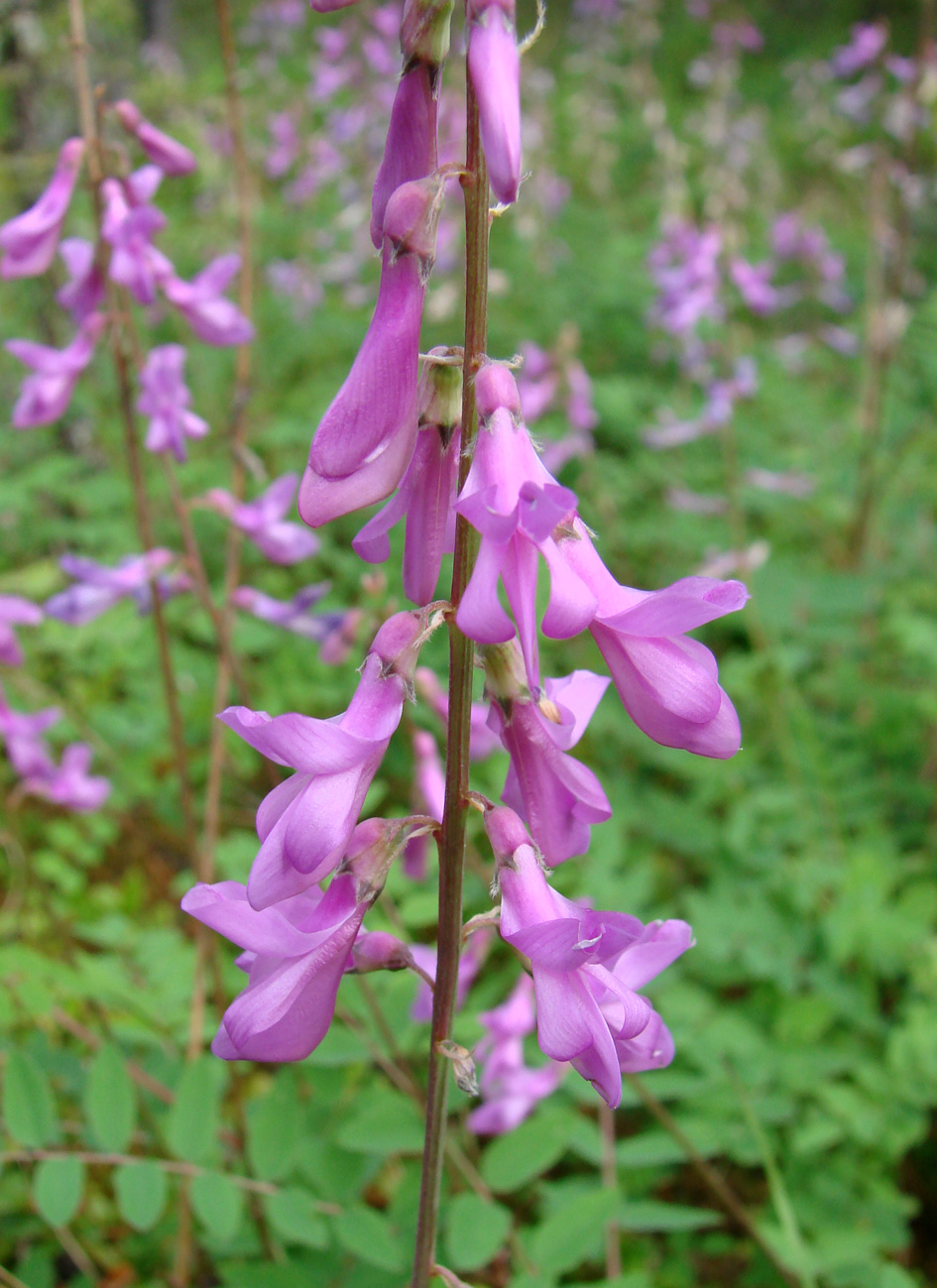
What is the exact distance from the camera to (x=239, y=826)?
3.22m

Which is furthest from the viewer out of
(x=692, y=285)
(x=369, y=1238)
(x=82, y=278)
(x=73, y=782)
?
(x=692, y=285)

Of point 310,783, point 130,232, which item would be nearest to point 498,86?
point 310,783

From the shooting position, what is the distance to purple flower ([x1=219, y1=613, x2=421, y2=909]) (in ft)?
2.54

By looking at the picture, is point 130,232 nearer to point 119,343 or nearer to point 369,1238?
point 119,343

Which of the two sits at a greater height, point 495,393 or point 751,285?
point 751,285

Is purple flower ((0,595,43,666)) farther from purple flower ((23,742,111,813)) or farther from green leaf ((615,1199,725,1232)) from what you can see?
green leaf ((615,1199,725,1232))

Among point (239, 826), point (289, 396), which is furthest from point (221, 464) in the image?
point (239, 826)

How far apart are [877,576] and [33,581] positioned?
8.22 ft

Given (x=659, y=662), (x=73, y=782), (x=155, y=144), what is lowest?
(x=73, y=782)

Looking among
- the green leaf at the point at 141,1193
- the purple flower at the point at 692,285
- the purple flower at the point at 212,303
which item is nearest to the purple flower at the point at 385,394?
the green leaf at the point at 141,1193

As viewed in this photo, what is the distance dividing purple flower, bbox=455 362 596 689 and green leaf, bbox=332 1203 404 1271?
3.03ft

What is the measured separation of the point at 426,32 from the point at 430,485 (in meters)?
0.35

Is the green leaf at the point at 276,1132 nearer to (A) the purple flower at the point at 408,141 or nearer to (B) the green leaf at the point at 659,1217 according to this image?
(B) the green leaf at the point at 659,1217

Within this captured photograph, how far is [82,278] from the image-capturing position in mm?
1935
